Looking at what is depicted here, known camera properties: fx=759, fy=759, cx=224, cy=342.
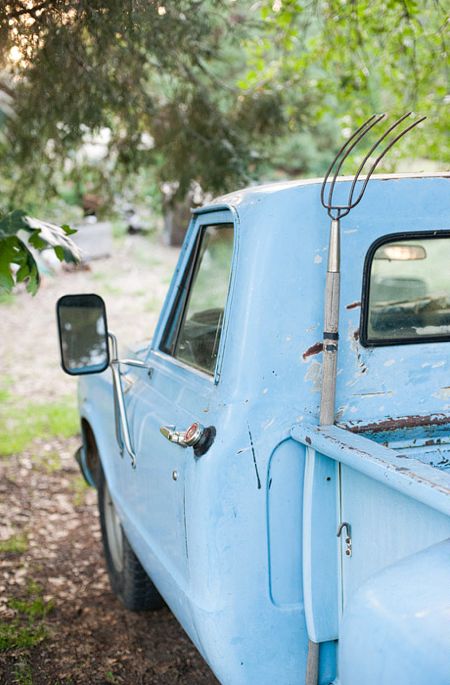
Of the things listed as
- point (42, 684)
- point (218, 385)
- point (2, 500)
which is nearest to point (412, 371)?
point (218, 385)

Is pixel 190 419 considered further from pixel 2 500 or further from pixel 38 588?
pixel 2 500

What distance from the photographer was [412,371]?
2.39 metres

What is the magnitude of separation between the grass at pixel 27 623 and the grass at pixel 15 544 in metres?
0.51

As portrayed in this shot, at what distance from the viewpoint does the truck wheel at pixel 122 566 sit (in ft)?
11.9

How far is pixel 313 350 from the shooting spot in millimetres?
2289

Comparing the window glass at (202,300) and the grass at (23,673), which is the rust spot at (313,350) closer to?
the window glass at (202,300)

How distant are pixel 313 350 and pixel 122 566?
195 cm

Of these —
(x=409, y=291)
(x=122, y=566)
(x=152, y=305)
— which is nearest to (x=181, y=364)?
→ (x=409, y=291)

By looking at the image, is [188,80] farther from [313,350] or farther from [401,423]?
[401,423]

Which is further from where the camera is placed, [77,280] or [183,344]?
[77,280]

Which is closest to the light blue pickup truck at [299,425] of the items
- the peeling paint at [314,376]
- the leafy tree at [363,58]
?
the peeling paint at [314,376]

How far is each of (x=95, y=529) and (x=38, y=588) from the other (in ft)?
3.05

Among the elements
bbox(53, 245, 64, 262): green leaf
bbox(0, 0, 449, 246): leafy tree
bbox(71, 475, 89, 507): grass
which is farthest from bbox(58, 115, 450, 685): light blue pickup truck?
bbox(71, 475, 89, 507): grass

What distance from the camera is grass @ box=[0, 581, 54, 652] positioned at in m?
3.57
